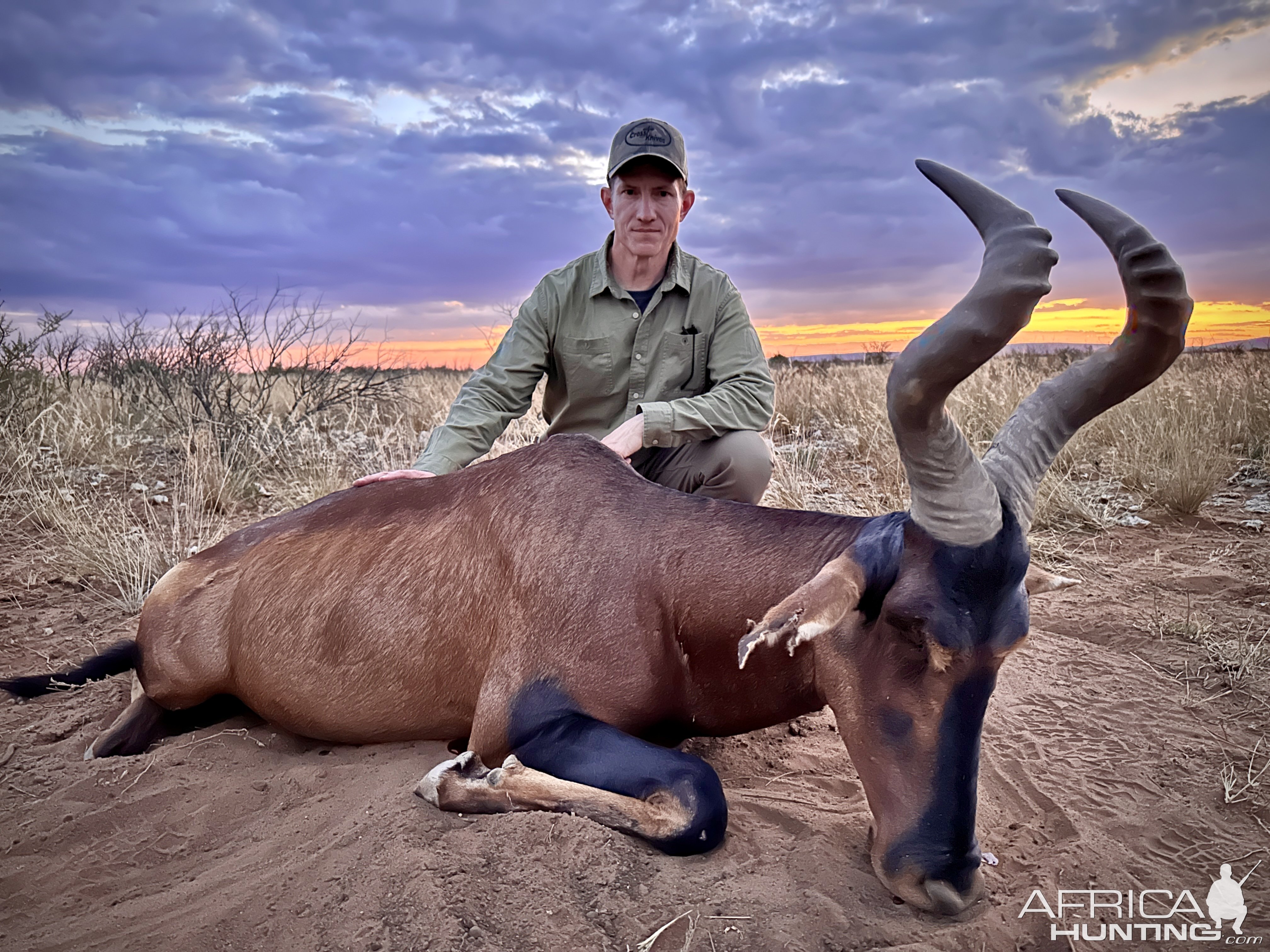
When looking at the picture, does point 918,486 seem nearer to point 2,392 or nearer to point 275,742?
point 275,742

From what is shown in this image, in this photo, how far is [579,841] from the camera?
2.65 metres

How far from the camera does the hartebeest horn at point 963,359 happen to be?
2.22m

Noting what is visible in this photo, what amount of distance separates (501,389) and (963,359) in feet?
11.9

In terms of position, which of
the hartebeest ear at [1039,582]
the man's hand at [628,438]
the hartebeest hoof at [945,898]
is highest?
the man's hand at [628,438]

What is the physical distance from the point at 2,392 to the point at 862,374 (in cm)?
1429

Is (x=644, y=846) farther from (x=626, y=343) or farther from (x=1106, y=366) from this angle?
(x=626, y=343)

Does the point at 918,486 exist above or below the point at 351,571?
above

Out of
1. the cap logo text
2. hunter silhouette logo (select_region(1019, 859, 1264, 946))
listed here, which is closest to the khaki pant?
the cap logo text

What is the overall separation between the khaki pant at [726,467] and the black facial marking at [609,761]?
2241 millimetres

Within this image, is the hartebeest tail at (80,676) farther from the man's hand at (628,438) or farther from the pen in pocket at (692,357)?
the pen in pocket at (692,357)

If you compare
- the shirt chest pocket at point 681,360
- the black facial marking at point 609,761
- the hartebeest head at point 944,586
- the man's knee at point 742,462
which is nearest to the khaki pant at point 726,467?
the man's knee at point 742,462

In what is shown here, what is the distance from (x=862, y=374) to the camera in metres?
17.5

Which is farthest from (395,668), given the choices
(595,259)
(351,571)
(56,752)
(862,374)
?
(862,374)

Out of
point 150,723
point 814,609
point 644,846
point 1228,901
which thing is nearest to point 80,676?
point 150,723
